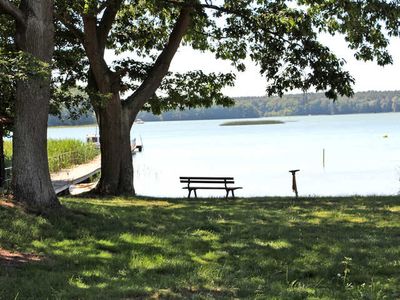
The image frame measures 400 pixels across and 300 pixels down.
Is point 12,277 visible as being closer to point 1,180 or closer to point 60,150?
point 1,180

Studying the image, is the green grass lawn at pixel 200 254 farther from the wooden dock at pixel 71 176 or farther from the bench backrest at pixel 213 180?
the wooden dock at pixel 71 176

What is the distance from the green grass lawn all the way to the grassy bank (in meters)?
22.3

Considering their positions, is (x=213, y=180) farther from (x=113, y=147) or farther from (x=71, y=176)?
(x=71, y=176)

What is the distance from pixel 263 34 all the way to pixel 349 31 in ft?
8.89

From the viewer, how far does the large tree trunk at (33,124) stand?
31.4 feet

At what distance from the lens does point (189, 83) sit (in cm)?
1942

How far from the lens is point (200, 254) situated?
24.9 ft

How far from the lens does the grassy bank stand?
108 feet

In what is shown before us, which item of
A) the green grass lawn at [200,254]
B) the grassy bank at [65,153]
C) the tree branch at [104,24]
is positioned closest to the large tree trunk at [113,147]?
the tree branch at [104,24]

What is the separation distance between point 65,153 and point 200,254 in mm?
29759

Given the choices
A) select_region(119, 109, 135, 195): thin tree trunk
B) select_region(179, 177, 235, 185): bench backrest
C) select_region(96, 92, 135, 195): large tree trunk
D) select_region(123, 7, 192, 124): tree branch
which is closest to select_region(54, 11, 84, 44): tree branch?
select_region(96, 92, 135, 195): large tree trunk

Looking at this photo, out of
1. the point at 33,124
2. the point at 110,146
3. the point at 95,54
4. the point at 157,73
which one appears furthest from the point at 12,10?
the point at 157,73

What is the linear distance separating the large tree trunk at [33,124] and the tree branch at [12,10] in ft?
0.24

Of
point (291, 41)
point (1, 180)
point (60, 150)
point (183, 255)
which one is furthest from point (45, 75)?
point (60, 150)
